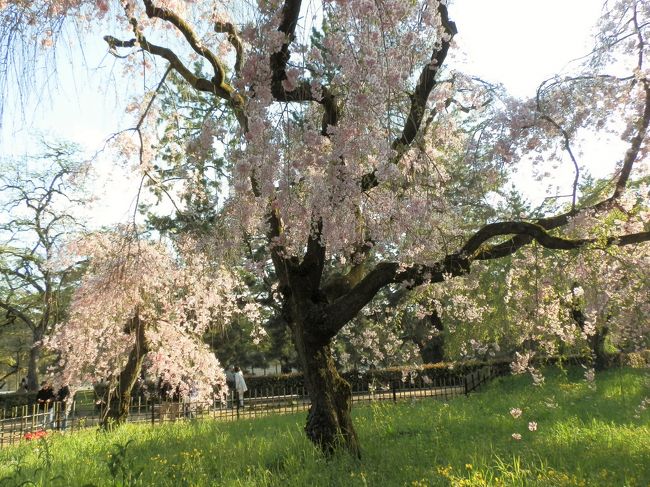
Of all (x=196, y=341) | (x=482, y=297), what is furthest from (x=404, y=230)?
(x=196, y=341)

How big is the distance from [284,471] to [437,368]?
53.0 feet

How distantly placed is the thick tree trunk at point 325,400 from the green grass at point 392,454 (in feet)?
0.83

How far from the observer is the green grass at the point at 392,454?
5.19m

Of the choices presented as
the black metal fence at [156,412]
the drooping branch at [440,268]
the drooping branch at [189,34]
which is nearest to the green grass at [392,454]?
the drooping branch at [440,268]

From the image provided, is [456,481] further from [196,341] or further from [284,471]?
[196,341]

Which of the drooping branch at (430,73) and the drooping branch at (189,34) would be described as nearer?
the drooping branch at (189,34)

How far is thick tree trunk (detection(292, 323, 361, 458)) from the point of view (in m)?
6.30

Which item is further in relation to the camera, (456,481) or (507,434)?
(507,434)

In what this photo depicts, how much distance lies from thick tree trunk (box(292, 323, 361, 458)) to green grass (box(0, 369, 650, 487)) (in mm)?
252

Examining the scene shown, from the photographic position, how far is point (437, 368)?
20.9 m

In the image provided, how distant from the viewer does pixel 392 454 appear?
635 centimetres

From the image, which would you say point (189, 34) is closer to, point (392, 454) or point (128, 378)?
point (392, 454)

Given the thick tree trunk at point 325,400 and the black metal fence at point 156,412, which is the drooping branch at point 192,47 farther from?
the black metal fence at point 156,412

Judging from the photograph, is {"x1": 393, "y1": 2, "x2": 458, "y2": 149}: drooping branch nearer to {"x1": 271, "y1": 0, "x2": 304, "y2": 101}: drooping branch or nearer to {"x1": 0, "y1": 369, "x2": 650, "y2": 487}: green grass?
{"x1": 271, "y1": 0, "x2": 304, "y2": 101}: drooping branch
